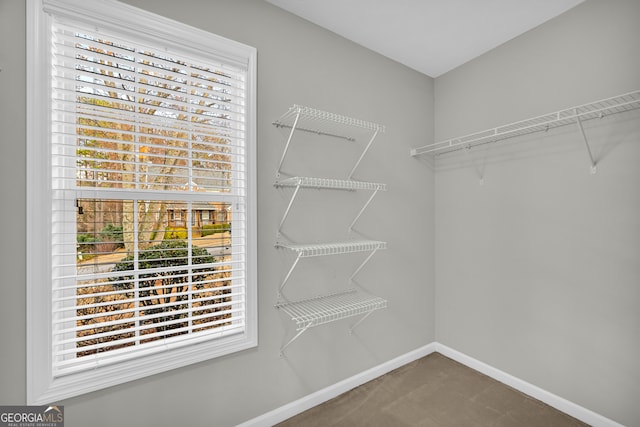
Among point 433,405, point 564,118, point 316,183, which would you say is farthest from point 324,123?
point 433,405

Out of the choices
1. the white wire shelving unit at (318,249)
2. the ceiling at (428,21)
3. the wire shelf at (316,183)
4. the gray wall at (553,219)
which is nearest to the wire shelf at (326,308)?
the white wire shelving unit at (318,249)

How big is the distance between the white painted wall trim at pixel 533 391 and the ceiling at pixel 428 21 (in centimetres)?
237

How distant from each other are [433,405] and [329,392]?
0.67 metres

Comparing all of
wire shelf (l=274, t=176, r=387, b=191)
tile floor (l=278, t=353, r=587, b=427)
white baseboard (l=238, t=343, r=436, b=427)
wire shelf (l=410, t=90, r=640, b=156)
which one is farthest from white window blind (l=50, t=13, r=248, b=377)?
wire shelf (l=410, t=90, r=640, b=156)

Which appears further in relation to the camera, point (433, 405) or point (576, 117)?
point (433, 405)

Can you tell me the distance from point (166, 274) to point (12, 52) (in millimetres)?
1053

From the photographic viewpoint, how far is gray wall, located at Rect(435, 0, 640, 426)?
5.07 ft

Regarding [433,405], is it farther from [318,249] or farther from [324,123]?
[324,123]

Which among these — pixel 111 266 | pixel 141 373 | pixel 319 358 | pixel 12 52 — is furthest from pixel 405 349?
pixel 12 52

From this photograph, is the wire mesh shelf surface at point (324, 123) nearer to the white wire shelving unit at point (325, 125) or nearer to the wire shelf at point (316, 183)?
the white wire shelving unit at point (325, 125)

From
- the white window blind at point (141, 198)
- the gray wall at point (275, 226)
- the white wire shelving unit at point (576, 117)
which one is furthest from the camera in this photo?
the white wire shelving unit at point (576, 117)

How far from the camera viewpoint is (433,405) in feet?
5.99

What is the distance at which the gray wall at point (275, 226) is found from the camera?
1091 millimetres

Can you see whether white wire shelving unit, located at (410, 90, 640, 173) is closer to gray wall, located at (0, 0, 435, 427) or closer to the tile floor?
gray wall, located at (0, 0, 435, 427)
